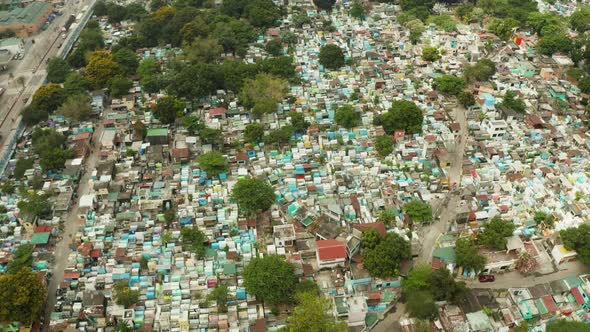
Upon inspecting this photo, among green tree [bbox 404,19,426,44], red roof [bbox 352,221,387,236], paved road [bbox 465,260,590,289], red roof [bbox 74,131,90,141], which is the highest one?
green tree [bbox 404,19,426,44]

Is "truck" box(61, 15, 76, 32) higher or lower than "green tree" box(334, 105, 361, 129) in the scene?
lower

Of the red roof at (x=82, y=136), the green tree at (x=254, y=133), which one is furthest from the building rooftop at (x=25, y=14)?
the green tree at (x=254, y=133)

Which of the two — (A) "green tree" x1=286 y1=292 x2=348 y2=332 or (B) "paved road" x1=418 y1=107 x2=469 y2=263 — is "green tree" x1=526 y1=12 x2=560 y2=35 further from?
(A) "green tree" x1=286 y1=292 x2=348 y2=332

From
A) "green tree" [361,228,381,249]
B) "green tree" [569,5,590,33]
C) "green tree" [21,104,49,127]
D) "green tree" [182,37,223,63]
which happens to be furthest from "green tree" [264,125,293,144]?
"green tree" [569,5,590,33]

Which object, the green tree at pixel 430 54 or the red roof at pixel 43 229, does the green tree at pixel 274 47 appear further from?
the red roof at pixel 43 229

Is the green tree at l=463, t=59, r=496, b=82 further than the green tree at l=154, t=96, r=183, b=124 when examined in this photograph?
Yes

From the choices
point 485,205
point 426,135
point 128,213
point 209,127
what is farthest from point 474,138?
point 128,213

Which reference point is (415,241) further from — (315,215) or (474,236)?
(315,215)
